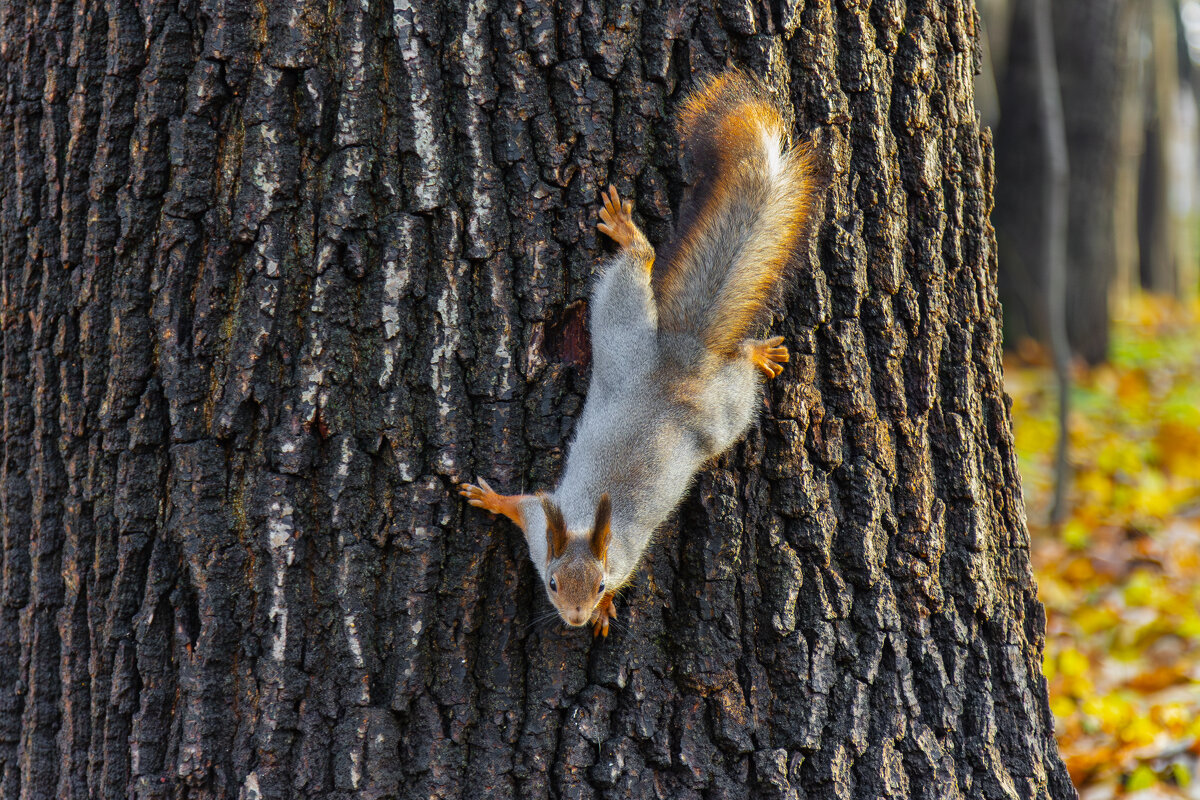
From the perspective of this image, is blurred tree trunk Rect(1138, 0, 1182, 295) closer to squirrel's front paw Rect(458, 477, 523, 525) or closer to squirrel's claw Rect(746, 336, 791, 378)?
squirrel's claw Rect(746, 336, 791, 378)

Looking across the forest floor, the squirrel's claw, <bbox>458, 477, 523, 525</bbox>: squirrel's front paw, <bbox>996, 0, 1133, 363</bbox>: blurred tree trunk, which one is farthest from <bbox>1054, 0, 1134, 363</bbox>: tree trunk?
<bbox>458, 477, 523, 525</bbox>: squirrel's front paw

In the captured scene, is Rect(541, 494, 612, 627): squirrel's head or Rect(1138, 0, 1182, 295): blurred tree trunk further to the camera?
Rect(1138, 0, 1182, 295): blurred tree trunk

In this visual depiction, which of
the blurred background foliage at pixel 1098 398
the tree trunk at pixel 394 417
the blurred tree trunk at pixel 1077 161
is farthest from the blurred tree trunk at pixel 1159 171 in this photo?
the tree trunk at pixel 394 417

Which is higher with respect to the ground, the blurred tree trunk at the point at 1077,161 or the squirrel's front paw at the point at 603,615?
the blurred tree trunk at the point at 1077,161

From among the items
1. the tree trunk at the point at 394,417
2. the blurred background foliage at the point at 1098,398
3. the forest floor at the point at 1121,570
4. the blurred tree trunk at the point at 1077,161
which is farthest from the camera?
the blurred tree trunk at the point at 1077,161

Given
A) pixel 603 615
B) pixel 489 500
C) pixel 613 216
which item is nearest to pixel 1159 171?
pixel 613 216

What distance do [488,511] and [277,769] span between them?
0.67 metres

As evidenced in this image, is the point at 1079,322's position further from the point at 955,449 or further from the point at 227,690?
the point at 227,690

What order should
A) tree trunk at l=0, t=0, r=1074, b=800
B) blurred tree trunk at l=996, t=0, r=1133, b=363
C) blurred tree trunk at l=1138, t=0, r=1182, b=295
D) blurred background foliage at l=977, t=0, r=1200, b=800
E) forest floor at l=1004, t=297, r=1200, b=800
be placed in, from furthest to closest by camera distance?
blurred tree trunk at l=1138, t=0, r=1182, b=295, blurred tree trunk at l=996, t=0, r=1133, b=363, blurred background foliage at l=977, t=0, r=1200, b=800, forest floor at l=1004, t=297, r=1200, b=800, tree trunk at l=0, t=0, r=1074, b=800

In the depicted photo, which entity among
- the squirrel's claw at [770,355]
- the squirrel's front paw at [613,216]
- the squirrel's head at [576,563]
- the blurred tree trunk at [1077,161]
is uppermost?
the blurred tree trunk at [1077,161]

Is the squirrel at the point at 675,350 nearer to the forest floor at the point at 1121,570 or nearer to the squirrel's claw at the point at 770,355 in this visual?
the squirrel's claw at the point at 770,355

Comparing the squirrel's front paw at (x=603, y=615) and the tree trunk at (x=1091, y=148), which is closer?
the squirrel's front paw at (x=603, y=615)

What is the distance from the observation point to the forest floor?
3.06m

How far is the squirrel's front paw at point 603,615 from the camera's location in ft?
6.97
